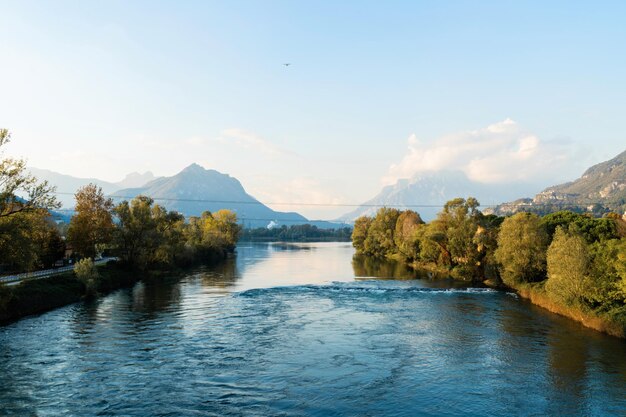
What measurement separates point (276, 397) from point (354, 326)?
67.3 ft

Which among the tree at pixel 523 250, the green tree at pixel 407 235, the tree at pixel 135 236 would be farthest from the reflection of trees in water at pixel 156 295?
the green tree at pixel 407 235

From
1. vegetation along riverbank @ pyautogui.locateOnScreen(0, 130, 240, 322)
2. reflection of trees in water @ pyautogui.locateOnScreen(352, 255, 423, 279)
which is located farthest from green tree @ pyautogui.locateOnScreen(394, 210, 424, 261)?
vegetation along riverbank @ pyautogui.locateOnScreen(0, 130, 240, 322)

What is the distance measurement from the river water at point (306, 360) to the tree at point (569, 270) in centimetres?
300

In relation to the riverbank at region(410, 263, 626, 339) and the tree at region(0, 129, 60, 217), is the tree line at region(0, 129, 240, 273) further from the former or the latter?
the riverbank at region(410, 263, 626, 339)

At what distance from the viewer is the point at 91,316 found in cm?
5112

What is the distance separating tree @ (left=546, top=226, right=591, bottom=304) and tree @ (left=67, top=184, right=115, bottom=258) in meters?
70.1

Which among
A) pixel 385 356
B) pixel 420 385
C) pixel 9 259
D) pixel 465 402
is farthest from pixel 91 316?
pixel 465 402

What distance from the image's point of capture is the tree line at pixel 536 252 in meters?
47.9

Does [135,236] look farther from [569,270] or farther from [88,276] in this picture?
[569,270]

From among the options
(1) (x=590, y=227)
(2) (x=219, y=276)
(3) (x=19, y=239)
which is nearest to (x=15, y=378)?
(3) (x=19, y=239)

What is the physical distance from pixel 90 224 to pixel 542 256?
72595mm

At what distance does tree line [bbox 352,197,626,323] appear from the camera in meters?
47.9

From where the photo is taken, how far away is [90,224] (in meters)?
80.2

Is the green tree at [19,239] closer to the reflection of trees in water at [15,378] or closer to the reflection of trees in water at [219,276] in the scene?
the reflection of trees in water at [15,378]
